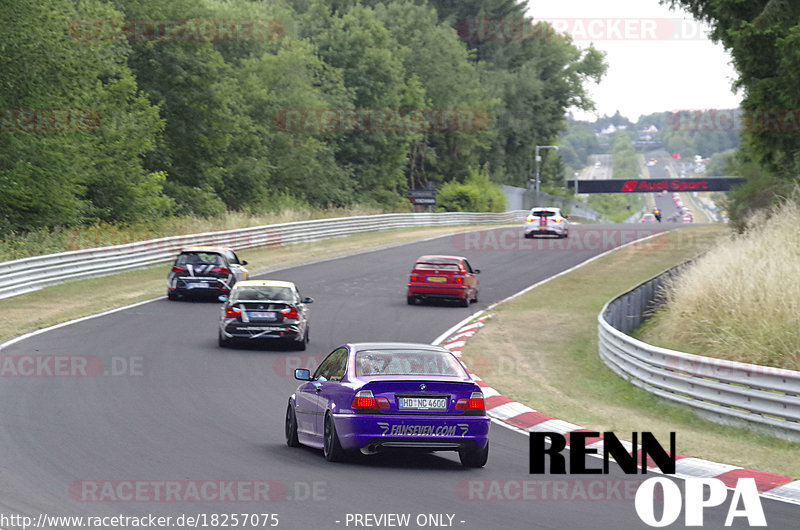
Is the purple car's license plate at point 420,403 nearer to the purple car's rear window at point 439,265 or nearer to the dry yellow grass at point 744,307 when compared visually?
the dry yellow grass at point 744,307

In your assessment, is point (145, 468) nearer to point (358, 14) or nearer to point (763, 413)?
point (763, 413)

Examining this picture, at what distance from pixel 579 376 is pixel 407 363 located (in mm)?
9253

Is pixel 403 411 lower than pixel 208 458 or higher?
higher

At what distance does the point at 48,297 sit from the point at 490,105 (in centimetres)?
7275

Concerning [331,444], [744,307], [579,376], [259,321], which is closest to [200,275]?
[259,321]

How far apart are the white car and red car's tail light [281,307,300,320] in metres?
31.6

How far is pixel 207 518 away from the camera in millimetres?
8219

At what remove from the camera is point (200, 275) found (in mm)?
27969

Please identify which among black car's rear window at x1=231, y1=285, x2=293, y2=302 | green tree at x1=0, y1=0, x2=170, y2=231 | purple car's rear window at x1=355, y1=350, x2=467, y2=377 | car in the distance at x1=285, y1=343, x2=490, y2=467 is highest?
green tree at x1=0, y1=0, x2=170, y2=231

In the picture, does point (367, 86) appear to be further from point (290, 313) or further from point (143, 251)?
point (290, 313)

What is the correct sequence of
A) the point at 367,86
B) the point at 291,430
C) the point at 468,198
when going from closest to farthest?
the point at 291,430 < the point at 367,86 < the point at 468,198

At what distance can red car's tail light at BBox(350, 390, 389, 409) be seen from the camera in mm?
10320

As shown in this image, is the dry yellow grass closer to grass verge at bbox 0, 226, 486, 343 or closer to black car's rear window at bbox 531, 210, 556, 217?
grass verge at bbox 0, 226, 486, 343

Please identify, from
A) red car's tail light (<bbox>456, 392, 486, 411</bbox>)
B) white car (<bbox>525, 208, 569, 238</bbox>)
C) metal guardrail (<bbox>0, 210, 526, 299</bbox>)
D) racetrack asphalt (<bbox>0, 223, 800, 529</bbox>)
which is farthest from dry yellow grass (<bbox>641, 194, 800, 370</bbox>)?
white car (<bbox>525, 208, 569, 238</bbox>)
